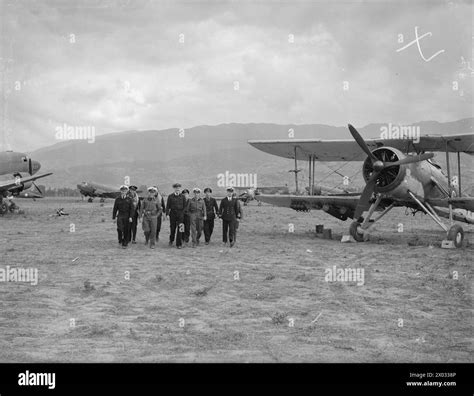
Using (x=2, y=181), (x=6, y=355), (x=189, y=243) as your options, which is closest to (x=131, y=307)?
(x=6, y=355)

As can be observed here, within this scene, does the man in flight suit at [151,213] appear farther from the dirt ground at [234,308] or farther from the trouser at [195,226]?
the dirt ground at [234,308]

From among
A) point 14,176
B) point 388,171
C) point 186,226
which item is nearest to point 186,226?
point 186,226

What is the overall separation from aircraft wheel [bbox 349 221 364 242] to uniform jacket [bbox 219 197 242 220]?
406cm

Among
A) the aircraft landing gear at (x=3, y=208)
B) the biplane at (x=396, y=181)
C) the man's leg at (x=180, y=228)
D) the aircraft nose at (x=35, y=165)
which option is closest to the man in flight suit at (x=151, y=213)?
the man's leg at (x=180, y=228)

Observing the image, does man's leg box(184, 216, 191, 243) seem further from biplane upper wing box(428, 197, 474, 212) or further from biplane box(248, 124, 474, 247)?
biplane upper wing box(428, 197, 474, 212)

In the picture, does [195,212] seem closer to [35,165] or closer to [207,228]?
[207,228]

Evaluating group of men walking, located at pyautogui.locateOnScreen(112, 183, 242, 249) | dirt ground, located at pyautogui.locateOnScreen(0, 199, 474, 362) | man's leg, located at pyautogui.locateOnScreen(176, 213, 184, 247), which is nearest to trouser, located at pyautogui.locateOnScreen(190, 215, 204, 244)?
group of men walking, located at pyautogui.locateOnScreen(112, 183, 242, 249)

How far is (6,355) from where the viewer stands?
5.51m

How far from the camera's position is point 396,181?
616 inches

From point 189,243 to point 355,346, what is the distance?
35.6 feet

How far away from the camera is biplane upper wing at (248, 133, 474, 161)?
16.5 meters

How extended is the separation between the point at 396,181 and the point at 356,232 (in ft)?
7.44

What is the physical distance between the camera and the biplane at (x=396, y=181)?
15.8 m
